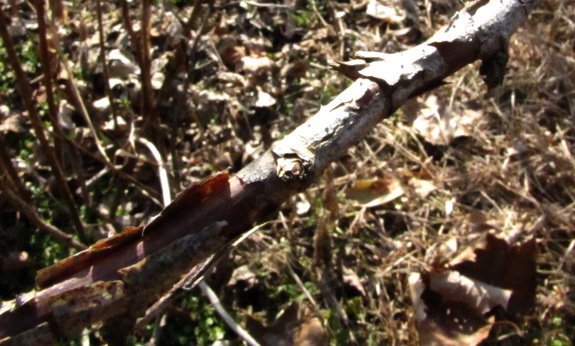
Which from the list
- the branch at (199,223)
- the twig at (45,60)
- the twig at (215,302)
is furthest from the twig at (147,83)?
the branch at (199,223)

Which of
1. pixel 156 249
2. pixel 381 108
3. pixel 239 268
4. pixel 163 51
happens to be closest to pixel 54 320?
pixel 156 249

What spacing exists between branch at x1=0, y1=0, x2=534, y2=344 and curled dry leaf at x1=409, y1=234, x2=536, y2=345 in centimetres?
127

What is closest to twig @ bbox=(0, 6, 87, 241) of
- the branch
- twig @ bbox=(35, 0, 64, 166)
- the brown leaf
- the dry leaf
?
twig @ bbox=(35, 0, 64, 166)

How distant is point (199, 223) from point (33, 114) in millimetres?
1245

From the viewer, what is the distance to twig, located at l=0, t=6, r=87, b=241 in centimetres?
190

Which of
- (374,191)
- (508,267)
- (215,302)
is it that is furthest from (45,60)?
(508,267)

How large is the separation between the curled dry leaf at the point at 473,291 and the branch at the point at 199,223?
127 centimetres

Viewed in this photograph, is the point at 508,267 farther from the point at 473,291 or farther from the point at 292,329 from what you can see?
the point at 292,329

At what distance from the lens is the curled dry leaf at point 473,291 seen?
230 cm

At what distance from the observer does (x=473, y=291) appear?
7.73 ft

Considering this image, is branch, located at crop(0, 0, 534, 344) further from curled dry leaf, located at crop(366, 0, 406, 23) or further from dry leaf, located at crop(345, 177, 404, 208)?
curled dry leaf, located at crop(366, 0, 406, 23)

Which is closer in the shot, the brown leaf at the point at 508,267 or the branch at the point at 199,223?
the branch at the point at 199,223

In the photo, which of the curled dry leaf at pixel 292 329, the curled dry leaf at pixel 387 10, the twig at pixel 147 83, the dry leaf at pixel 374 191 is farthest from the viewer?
the curled dry leaf at pixel 387 10

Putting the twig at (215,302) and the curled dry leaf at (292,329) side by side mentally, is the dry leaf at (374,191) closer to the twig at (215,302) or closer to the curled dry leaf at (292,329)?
the curled dry leaf at (292,329)
